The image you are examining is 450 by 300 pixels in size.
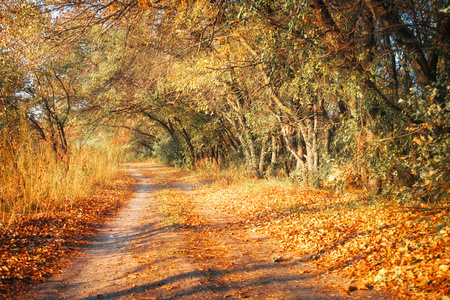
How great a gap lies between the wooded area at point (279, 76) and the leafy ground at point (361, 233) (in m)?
0.70

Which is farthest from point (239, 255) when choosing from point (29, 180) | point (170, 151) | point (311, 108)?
point (170, 151)

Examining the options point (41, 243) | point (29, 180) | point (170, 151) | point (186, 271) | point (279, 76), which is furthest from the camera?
point (170, 151)

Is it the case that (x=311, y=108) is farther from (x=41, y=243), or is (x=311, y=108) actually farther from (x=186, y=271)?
(x=41, y=243)

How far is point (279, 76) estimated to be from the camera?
11680 millimetres

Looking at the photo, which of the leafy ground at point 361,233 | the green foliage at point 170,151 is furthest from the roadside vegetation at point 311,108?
the green foliage at point 170,151

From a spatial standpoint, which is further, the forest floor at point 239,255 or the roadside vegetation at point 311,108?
the roadside vegetation at point 311,108

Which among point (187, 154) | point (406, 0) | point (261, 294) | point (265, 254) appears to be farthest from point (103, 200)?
point (187, 154)

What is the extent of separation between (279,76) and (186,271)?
28.0ft

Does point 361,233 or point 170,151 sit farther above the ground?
point 170,151

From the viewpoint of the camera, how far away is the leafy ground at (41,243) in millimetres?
4609

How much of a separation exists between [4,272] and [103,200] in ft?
23.9

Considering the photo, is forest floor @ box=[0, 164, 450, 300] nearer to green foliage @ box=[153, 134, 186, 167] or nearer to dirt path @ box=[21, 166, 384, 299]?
dirt path @ box=[21, 166, 384, 299]

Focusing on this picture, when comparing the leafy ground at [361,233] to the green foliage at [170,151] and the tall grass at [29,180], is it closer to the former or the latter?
the tall grass at [29,180]

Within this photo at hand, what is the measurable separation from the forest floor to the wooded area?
926mm
